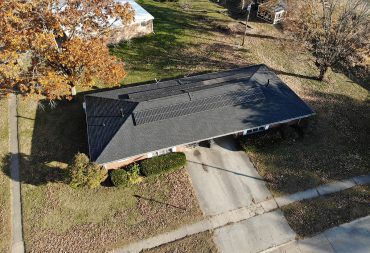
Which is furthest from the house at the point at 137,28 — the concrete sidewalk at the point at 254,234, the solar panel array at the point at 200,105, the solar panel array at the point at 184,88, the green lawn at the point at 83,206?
the concrete sidewalk at the point at 254,234

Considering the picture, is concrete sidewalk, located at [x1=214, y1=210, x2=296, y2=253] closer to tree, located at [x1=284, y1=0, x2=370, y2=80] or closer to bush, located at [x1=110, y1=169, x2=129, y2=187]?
bush, located at [x1=110, y1=169, x2=129, y2=187]

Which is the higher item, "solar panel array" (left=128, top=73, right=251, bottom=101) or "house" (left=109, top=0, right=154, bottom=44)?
"house" (left=109, top=0, right=154, bottom=44)

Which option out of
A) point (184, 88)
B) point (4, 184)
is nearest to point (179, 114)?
point (184, 88)

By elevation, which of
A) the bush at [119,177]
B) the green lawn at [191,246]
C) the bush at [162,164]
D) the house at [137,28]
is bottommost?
the green lawn at [191,246]

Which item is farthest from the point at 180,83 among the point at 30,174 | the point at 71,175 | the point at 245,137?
the point at 30,174

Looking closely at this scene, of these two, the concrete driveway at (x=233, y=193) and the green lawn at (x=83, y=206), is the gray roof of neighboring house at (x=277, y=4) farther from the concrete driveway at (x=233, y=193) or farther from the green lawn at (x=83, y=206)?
the green lawn at (x=83, y=206)

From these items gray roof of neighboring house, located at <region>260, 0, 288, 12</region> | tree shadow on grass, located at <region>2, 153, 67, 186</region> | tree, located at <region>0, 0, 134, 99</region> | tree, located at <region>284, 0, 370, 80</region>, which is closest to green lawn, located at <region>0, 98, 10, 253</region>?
tree shadow on grass, located at <region>2, 153, 67, 186</region>

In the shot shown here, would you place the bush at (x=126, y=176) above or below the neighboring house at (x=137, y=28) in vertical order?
below
